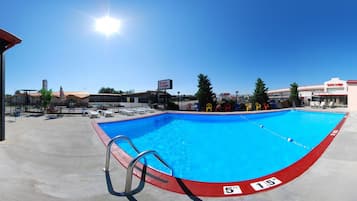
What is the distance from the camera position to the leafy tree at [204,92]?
21.1 meters

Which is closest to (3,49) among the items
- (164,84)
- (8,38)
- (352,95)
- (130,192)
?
(8,38)

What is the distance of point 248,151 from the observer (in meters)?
6.62

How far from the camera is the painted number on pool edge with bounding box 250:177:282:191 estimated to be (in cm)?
300

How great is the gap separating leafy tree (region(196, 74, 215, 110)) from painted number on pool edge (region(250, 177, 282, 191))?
1779cm

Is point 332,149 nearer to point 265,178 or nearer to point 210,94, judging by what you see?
point 265,178

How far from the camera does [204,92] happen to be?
69.1ft

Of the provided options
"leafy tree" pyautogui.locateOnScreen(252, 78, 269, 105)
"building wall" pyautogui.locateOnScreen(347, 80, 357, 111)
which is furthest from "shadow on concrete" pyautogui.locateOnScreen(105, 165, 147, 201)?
"building wall" pyautogui.locateOnScreen(347, 80, 357, 111)

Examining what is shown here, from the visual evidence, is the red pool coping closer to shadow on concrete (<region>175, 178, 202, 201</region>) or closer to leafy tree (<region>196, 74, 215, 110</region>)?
shadow on concrete (<region>175, 178, 202, 201</region>)

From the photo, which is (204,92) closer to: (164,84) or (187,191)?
(164,84)

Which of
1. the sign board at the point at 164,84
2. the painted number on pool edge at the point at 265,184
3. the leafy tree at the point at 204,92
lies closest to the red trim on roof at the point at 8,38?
the painted number on pool edge at the point at 265,184

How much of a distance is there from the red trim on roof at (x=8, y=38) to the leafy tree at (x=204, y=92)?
17507mm

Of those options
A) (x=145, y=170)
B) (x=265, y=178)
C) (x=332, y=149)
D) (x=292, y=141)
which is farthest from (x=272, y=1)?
(x=145, y=170)

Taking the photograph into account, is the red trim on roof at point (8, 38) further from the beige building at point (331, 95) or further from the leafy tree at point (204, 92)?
the beige building at point (331, 95)

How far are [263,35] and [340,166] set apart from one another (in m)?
12.6
